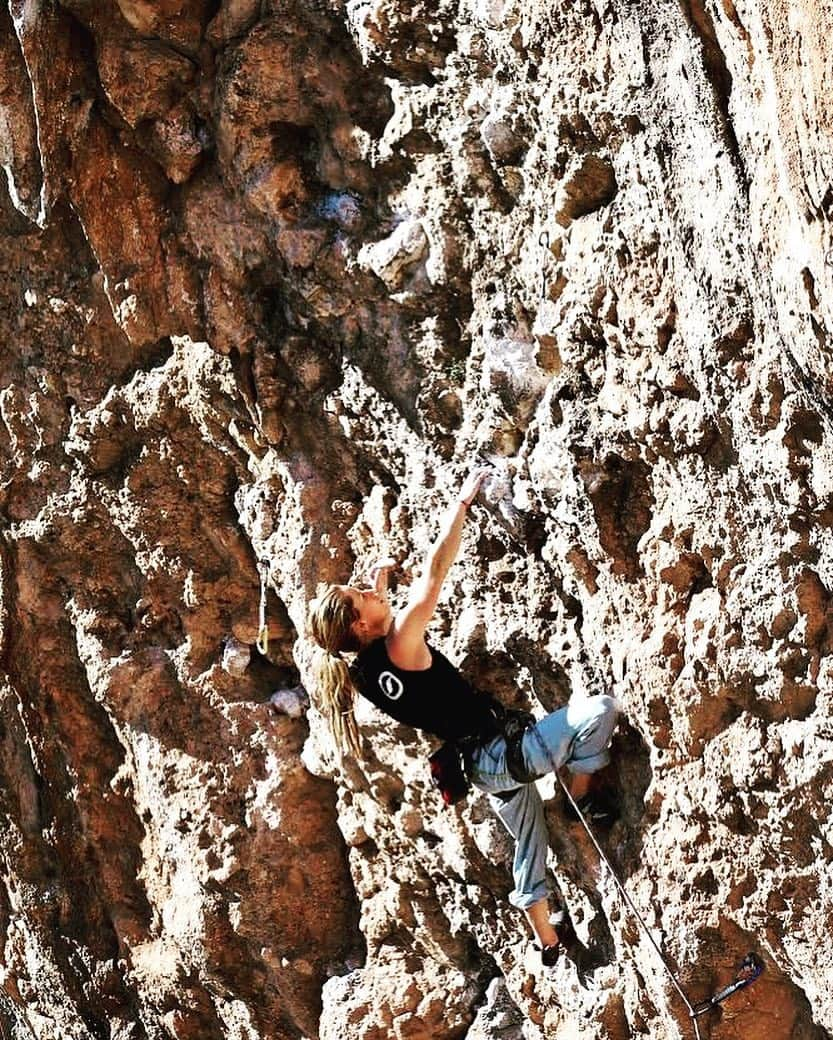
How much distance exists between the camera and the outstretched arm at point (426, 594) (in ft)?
15.7

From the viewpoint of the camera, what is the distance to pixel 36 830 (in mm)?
7516

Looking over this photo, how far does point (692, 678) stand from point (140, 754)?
3318 mm

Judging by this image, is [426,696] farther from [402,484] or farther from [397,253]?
[397,253]

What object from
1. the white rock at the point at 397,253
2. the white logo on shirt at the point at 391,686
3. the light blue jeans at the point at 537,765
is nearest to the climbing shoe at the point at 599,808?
the light blue jeans at the point at 537,765

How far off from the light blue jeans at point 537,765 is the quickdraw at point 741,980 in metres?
0.71

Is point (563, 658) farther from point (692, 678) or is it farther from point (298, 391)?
point (298, 391)

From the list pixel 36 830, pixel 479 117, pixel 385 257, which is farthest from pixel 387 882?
pixel 479 117

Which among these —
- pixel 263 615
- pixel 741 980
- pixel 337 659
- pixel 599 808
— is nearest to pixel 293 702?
pixel 263 615

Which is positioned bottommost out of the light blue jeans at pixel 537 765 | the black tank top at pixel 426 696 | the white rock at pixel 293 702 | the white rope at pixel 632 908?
the white rope at pixel 632 908

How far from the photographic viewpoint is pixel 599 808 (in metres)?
5.15

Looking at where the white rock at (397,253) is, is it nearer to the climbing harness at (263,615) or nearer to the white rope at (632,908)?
the climbing harness at (263,615)

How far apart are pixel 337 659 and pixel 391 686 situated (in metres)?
0.25

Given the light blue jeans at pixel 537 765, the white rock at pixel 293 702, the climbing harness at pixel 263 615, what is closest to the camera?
the light blue jeans at pixel 537 765

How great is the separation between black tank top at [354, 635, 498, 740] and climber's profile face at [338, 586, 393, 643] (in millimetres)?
45
